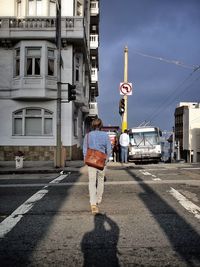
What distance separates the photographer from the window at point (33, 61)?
86.5 ft

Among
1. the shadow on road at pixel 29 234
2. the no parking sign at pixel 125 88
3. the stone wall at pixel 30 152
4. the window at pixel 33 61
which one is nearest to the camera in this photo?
the shadow on road at pixel 29 234

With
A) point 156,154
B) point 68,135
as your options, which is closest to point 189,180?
point 68,135

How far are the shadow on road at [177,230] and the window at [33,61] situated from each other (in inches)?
724

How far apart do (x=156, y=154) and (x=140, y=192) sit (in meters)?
19.4

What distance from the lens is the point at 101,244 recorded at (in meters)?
5.53

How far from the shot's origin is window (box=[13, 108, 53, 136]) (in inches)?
1062

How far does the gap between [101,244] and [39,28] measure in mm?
22319

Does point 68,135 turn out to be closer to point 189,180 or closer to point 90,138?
point 189,180

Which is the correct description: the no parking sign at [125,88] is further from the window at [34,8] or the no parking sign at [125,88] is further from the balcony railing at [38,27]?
the window at [34,8]

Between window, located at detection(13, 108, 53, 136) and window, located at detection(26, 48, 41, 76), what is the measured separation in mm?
2362

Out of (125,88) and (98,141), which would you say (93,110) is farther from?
→ (98,141)

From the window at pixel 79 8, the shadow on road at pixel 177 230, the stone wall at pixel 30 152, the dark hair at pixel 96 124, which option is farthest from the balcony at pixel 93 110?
the dark hair at pixel 96 124

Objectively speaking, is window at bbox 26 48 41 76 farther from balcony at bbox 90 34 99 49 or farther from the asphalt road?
balcony at bbox 90 34 99 49

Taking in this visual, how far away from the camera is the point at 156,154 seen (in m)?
29.7
